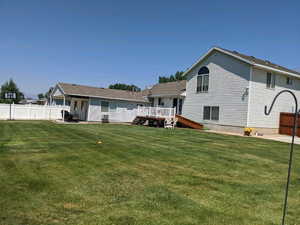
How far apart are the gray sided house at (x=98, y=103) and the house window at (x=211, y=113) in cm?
882

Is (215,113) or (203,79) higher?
(203,79)

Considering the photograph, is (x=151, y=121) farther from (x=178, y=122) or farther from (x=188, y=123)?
(x=188, y=123)

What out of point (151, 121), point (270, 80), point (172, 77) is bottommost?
point (151, 121)

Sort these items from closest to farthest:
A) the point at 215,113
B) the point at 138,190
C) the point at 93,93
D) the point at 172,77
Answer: the point at 138,190, the point at 215,113, the point at 93,93, the point at 172,77

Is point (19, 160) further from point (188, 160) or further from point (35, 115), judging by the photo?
point (35, 115)

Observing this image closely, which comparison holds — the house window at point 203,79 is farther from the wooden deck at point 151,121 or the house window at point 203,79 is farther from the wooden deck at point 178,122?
the wooden deck at point 151,121

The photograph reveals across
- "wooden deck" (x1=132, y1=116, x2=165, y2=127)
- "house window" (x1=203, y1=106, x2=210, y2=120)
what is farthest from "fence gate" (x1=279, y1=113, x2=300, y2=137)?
"wooden deck" (x1=132, y1=116, x2=165, y2=127)

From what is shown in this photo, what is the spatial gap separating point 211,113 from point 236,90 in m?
3.11

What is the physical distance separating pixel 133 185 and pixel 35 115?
2314 centimetres

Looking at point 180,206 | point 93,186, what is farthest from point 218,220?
point 93,186

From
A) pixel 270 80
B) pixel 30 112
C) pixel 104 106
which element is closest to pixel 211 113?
pixel 270 80

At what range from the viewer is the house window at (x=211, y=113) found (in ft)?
63.7

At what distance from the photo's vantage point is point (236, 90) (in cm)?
1788

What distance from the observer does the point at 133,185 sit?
4.36 metres
